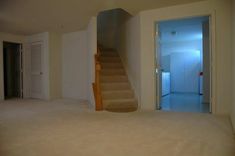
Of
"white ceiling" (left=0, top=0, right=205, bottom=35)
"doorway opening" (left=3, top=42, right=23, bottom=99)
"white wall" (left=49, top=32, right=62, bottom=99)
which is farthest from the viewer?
"doorway opening" (left=3, top=42, right=23, bottom=99)

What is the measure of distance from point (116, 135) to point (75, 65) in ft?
15.1

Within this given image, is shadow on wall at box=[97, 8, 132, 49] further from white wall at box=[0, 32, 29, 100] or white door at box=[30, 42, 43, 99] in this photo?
white wall at box=[0, 32, 29, 100]

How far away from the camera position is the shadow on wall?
6762 mm

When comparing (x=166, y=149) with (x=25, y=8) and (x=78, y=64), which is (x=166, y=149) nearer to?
(x=25, y=8)

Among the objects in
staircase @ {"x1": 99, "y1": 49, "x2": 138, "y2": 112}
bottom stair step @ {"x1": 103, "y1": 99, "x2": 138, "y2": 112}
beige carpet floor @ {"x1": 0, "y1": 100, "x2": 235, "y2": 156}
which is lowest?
beige carpet floor @ {"x1": 0, "y1": 100, "x2": 235, "y2": 156}

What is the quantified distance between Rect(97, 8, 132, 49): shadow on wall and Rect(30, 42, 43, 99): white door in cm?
220

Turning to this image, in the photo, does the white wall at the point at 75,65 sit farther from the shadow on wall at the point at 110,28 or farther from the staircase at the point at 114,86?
the shadow on wall at the point at 110,28

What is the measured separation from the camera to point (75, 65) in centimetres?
720

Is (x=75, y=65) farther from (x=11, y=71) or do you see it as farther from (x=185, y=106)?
(x=185, y=106)

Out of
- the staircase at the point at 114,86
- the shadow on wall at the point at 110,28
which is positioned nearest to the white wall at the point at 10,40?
the shadow on wall at the point at 110,28

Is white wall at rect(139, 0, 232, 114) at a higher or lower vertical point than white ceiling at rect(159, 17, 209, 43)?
lower

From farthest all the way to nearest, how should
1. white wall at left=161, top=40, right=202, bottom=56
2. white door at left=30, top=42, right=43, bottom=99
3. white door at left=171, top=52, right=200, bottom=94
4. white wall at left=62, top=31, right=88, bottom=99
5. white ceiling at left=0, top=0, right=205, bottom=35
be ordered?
white wall at left=161, top=40, right=202, bottom=56 → white door at left=171, top=52, right=200, bottom=94 → white door at left=30, top=42, right=43, bottom=99 → white wall at left=62, top=31, right=88, bottom=99 → white ceiling at left=0, top=0, right=205, bottom=35

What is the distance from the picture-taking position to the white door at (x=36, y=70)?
24.6ft

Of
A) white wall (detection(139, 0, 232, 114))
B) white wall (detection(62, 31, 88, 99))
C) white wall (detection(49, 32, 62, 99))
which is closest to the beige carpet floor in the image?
white wall (detection(139, 0, 232, 114))
